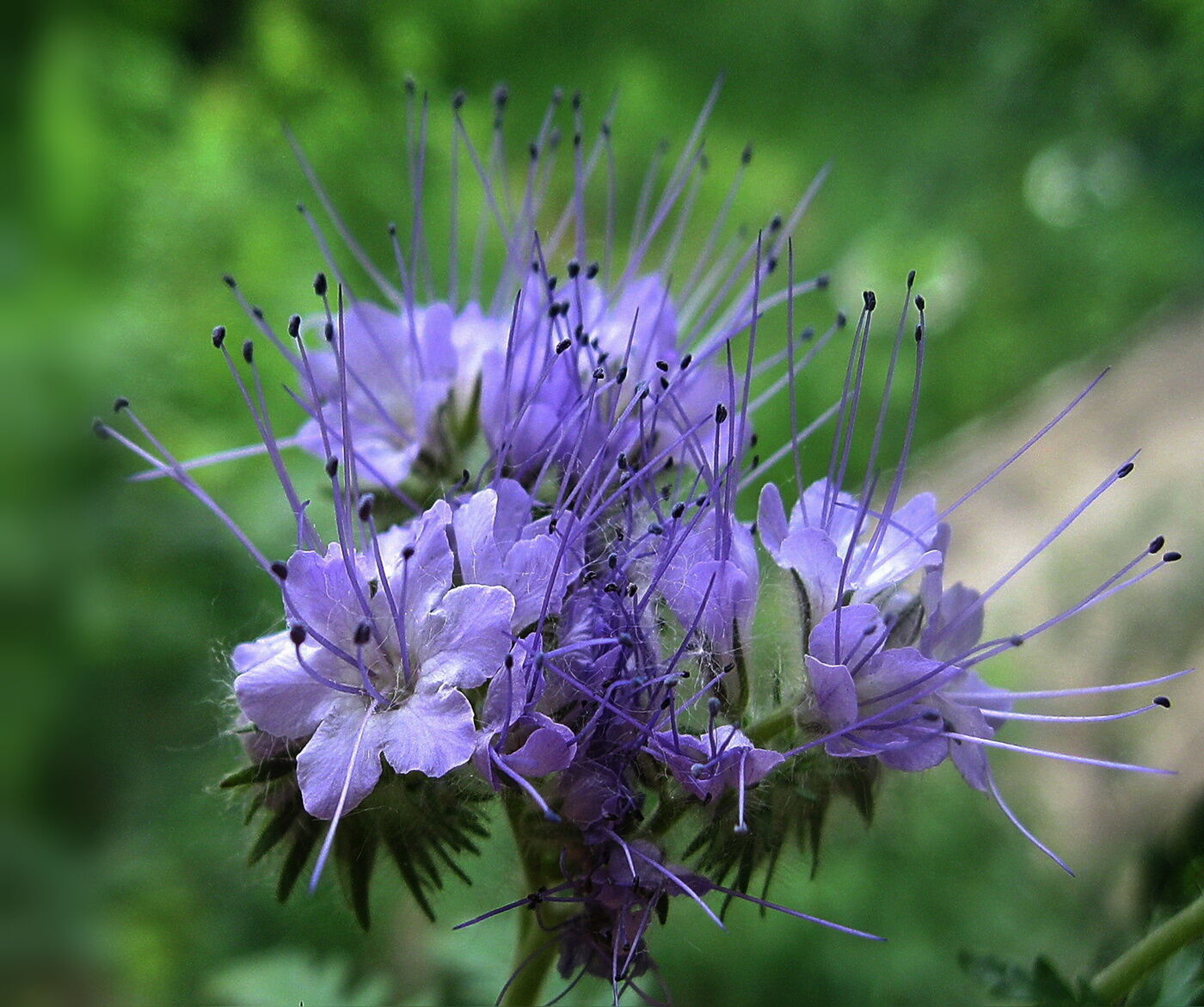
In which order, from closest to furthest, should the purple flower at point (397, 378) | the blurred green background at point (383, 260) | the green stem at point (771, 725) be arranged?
the green stem at point (771, 725)
the purple flower at point (397, 378)
the blurred green background at point (383, 260)

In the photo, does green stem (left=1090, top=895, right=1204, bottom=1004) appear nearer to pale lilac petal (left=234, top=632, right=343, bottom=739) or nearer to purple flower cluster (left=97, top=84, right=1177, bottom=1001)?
purple flower cluster (left=97, top=84, right=1177, bottom=1001)

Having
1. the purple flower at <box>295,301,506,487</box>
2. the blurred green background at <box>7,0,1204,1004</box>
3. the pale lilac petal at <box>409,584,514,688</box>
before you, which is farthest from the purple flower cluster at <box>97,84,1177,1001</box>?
the blurred green background at <box>7,0,1204,1004</box>

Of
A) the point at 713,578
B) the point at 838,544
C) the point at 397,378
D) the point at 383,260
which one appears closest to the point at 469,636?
the point at 713,578

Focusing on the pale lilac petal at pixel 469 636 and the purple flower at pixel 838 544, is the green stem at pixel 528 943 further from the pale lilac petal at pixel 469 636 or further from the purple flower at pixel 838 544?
the purple flower at pixel 838 544

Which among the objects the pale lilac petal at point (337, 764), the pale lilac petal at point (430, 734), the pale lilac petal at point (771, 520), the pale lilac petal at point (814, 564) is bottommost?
the pale lilac petal at point (337, 764)

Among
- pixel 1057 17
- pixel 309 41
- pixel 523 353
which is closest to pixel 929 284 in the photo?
pixel 1057 17

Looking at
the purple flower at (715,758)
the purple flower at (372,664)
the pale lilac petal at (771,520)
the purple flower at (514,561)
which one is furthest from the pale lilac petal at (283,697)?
the pale lilac petal at (771,520)
